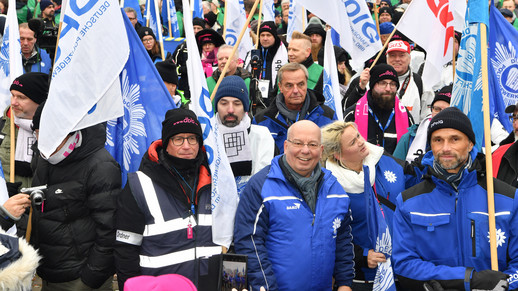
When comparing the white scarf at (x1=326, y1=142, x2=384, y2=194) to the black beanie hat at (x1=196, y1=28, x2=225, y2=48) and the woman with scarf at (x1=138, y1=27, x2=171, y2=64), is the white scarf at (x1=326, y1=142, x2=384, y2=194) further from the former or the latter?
the woman with scarf at (x1=138, y1=27, x2=171, y2=64)

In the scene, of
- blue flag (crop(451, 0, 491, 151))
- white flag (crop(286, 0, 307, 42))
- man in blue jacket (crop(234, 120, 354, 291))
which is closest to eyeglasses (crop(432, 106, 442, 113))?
blue flag (crop(451, 0, 491, 151))

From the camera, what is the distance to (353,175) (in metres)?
5.00

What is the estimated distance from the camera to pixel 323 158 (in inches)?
203

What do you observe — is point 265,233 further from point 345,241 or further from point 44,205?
point 44,205

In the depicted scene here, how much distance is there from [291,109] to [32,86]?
2327mm

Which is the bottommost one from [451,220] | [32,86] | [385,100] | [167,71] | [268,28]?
[451,220]

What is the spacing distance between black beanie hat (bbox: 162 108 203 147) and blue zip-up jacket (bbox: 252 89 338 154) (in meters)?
1.80

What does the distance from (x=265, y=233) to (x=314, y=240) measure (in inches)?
12.6

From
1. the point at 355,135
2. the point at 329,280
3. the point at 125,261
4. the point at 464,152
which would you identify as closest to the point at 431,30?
the point at 355,135

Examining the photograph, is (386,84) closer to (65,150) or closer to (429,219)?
(429,219)

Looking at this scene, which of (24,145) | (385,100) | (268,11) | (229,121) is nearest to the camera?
(229,121)

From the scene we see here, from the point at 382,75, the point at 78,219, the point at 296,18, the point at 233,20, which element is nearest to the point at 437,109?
the point at 382,75

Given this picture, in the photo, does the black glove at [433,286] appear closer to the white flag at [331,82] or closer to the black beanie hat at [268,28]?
the white flag at [331,82]

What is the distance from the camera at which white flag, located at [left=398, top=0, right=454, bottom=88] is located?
723 cm
